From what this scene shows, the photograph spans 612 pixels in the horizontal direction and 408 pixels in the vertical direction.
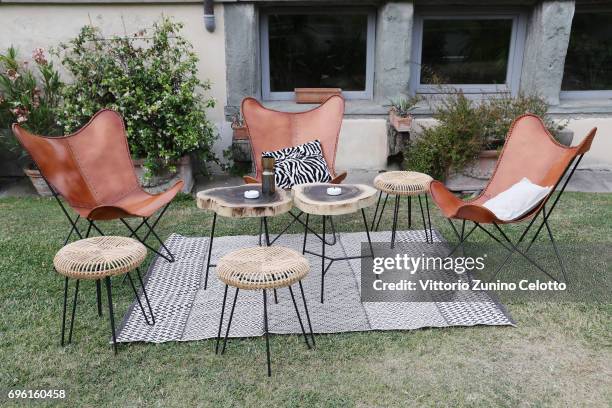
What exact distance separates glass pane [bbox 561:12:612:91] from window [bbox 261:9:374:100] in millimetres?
2157

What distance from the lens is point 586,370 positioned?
247cm

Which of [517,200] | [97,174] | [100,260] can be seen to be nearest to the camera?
[100,260]

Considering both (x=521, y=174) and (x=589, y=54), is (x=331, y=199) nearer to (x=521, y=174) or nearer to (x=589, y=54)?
(x=521, y=174)

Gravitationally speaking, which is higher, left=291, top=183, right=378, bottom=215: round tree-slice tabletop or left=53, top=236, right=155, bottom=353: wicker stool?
left=291, top=183, right=378, bottom=215: round tree-slice tabletop

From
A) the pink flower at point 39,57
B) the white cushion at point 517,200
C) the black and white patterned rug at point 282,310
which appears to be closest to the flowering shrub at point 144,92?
the pink flower at point 39,57

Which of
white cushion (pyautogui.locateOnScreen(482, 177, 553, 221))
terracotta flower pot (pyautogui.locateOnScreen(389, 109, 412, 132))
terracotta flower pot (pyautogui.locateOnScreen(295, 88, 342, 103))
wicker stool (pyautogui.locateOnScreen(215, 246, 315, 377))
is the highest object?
terracotta flower pot (pyautogui.locateOnScreen(295, 88, 342, 103))

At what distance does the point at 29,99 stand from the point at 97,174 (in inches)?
69.1

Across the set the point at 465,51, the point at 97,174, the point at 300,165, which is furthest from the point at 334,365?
the point at 465,51

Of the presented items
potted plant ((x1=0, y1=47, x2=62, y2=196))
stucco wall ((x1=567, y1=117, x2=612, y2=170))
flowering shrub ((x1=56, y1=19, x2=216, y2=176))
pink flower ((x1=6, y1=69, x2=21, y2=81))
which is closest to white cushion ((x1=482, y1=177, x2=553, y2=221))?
stucco wall ((x1=567, y1=117, x2=612, y2=170))

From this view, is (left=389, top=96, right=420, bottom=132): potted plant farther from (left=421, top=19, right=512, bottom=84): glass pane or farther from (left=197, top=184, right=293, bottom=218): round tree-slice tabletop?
(left=197, top=184, right=293, bottom=218): round tree-slice tabletop

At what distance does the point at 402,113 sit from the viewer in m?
5.12

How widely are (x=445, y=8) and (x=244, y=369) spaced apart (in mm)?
4410

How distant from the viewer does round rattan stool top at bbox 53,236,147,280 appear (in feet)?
8.20

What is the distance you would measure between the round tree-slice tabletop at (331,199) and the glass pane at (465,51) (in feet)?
8.94
